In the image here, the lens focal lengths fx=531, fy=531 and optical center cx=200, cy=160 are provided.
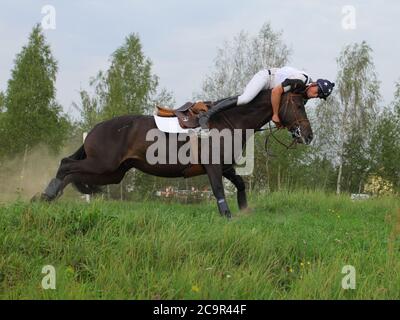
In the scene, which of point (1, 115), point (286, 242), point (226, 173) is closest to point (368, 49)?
point (1, 115)

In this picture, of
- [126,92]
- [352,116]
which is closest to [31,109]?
[126,92]

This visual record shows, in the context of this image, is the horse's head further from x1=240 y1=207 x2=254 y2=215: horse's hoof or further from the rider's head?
x1=240 y1=207 x2=254 y2=215: horse's hoof

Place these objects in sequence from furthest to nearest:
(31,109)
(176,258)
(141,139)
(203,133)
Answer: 1. (31,109)
2. (141,139)
3. (203,133)
4. (176,258)

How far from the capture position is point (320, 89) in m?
7.73

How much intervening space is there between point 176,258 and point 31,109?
25.0 metres

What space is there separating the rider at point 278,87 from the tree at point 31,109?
20935mm

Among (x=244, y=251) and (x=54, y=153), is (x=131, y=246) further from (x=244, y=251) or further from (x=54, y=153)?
(x=54, y=153)

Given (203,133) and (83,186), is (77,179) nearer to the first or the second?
(83,186)

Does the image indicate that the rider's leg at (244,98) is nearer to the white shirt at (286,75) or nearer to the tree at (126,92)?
the white shirt at (286,75)

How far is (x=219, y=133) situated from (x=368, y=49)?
92.0ft

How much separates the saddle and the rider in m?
0.15

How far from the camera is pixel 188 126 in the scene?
7754 mm

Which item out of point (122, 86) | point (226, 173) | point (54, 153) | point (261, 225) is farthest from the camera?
point (122, 86)

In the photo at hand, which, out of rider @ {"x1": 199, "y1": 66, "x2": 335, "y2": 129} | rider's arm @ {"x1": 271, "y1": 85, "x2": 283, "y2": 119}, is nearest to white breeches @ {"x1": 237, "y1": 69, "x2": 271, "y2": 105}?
rider @ {"x1": 199, "y1": 66, "x2": 335, "y2": 129}
